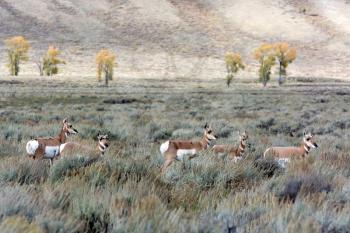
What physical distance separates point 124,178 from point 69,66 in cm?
11335

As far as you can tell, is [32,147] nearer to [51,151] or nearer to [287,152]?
[51,151]

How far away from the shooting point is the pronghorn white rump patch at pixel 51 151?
1107cm

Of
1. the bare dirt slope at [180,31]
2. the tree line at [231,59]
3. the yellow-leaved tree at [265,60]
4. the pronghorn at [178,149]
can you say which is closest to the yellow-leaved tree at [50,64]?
the tree line at [231,59]

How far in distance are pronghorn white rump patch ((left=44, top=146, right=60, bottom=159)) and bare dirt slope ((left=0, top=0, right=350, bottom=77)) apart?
102m

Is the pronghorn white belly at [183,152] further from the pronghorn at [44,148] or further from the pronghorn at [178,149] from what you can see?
the pronghorn at [44,148]

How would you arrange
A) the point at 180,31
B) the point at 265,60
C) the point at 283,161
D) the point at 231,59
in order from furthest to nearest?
the point at 180,31
the point at 231,59
the point at 265,60
the point at 283,161

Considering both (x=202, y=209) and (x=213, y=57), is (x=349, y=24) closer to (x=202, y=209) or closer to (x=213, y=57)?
(x=213, y=57)

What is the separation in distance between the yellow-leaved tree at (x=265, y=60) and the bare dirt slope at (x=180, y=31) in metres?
16.0

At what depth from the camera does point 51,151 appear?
1122cm

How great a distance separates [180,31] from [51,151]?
147317mm

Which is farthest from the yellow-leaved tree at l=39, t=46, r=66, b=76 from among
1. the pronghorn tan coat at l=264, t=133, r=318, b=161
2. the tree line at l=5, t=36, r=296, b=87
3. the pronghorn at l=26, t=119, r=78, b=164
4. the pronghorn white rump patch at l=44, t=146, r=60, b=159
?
the pronghorn tan coat at l=264, t=133, r=318, b=161

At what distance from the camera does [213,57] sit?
135750 mm

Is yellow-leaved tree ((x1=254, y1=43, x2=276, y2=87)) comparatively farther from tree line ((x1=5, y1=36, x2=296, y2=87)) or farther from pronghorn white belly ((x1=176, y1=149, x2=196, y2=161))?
pronghorn white belly ((x1=176, y1=149, x2=196, y2=161))

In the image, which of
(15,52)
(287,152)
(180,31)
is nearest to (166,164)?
(287,152)
